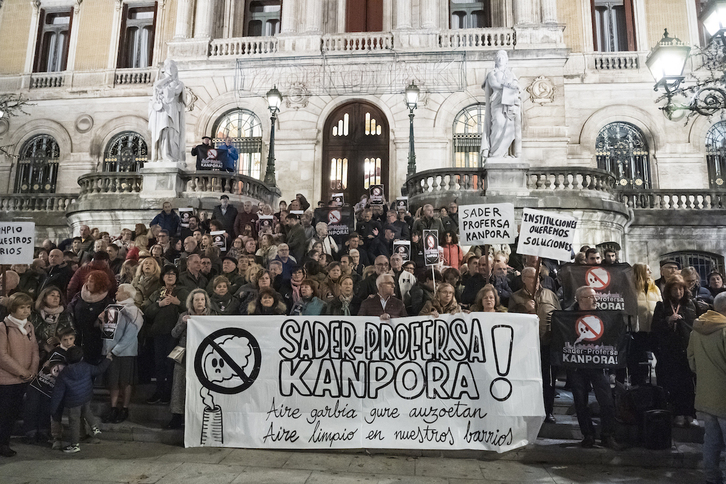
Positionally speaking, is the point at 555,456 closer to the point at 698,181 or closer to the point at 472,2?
the point at 698,181

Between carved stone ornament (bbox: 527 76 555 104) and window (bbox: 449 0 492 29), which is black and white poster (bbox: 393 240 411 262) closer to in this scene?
carved stone ornament (bbox: 527 76 555 104)

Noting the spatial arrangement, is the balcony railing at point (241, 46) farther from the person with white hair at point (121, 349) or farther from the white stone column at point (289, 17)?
the person with white hair at point (121, 349)

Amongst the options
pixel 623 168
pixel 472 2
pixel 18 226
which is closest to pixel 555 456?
pixel 18 226

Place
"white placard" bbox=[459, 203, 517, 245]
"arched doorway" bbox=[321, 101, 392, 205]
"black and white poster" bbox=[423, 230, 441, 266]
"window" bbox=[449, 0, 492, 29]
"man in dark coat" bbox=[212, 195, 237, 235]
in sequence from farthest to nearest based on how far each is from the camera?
"window" bbox=[449, 0, 492, 29] < "arched doorway" bbox=[321, 101, 392, 205] < "man in dark coat" bbox=[212, 195, 237, 235] < "black and white poster" bbox=[423, 230, 441, 266] < "white placard" bbox=[459, 203, 517, 245]

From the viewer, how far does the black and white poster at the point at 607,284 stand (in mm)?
7398

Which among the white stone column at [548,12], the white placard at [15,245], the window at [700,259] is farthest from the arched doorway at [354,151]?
the white placard at [15,245]

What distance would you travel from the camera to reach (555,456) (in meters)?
5.79

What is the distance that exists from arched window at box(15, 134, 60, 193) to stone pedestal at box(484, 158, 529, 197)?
20.1 metres

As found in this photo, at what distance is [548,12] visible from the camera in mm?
20031

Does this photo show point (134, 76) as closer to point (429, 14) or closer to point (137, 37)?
point (137, 37)

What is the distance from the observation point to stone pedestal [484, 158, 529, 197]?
13914 millimetres

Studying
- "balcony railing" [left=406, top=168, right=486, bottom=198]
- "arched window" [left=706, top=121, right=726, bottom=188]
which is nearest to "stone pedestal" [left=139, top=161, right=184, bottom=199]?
"balcony railing" [left=406, top=168, right=486, bottom=198]

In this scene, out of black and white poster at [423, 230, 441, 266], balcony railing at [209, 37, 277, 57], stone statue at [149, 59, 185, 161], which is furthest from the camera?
balcony railing at [209, 37, 277, 57]

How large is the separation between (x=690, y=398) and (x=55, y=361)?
7727 millimetres
